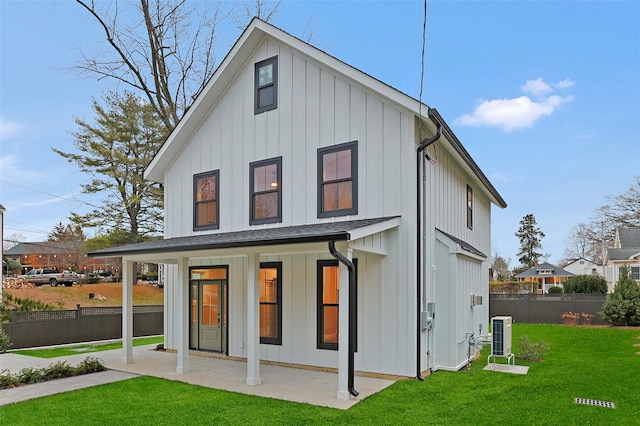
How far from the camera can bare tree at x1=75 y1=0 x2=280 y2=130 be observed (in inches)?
605

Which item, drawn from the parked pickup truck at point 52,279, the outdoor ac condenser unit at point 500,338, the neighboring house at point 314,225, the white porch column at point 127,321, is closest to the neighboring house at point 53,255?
the parked pickup truck at point 52,279

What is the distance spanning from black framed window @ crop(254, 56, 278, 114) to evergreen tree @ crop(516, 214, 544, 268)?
5747 centimetres

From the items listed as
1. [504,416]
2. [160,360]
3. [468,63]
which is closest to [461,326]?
[504,416]

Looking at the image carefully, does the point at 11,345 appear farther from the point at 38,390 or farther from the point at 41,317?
the point at 38,390

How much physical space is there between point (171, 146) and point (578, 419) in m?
10.4

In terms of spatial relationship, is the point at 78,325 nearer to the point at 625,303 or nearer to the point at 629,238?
the point at 625,303

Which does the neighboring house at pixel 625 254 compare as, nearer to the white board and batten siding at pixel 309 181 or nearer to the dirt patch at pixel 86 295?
the white board and batten siding at pixel 309 181

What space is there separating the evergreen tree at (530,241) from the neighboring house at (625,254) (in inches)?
1058

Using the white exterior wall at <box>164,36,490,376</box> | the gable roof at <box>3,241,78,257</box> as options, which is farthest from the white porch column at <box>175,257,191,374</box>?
the gable roof at <box>3,241,78,257</box>

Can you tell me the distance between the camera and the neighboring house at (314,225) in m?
8.24

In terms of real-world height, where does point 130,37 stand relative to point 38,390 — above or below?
above

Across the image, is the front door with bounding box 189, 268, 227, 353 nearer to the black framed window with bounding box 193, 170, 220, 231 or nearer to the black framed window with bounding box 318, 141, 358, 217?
the black framed window with bounding box 193, 170, 220, 231

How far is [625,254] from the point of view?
29609 millimetres

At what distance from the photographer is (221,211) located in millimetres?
11062
